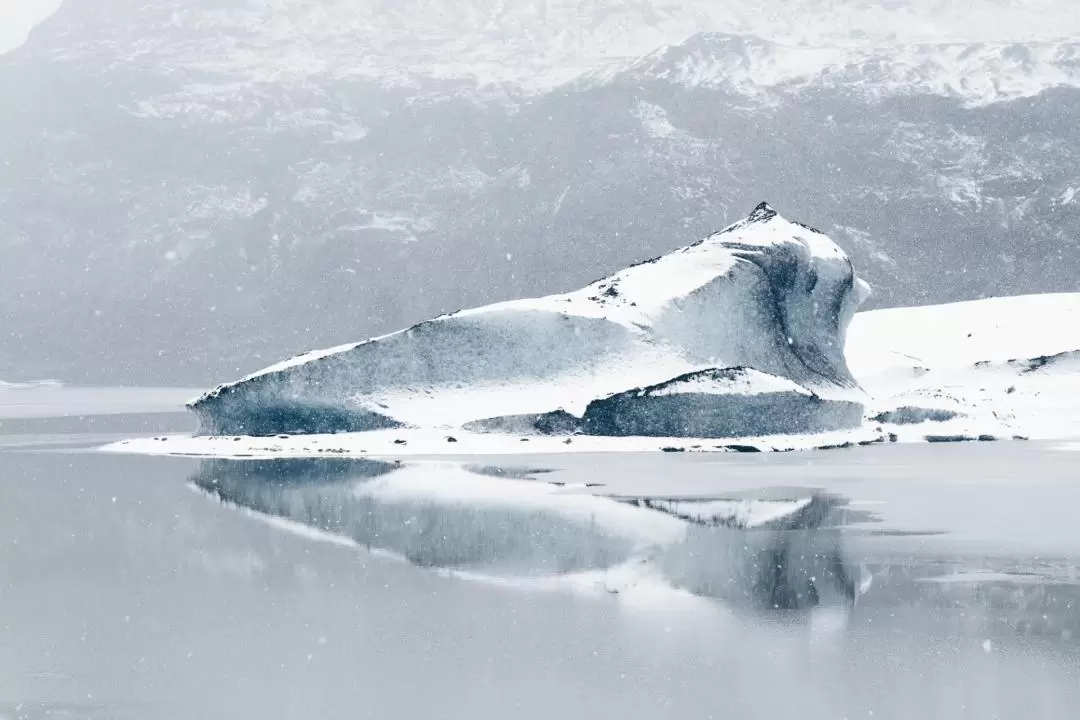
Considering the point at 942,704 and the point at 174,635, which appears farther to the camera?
the point at 174,635

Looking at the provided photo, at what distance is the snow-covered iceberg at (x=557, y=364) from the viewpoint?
18.7 meters

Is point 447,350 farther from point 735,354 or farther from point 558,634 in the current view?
point 558,634

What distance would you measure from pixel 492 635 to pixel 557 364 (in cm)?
1232

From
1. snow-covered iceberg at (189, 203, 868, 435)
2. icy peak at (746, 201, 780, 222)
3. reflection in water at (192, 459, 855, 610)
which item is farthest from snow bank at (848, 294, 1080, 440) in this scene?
reflection in water at (192, 459, 855, 610)

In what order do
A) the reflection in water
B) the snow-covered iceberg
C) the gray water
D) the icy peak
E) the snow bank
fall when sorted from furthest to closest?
the icy peak
the snow bank
the snow-covered iceberg
the reflection in water
the gray water

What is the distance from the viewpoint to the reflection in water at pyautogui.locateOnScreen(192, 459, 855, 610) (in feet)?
27.4

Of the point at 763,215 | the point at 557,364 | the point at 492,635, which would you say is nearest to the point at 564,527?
the point at 492,635

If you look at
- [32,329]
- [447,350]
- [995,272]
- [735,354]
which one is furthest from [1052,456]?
[32,329]

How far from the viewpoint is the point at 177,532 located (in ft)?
34.0

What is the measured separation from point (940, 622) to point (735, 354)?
42.0 ft

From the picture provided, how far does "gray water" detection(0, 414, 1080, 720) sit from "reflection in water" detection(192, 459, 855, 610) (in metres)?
0.27

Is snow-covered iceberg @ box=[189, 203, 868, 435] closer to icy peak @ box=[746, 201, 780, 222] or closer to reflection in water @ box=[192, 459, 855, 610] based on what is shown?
icy peak @ box=[746, 201, 780, 222]

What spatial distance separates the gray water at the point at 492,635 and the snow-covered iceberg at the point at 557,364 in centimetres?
790

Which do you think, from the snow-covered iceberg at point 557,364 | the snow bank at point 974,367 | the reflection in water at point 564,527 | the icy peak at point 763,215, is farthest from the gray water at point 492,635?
the icy peak at point 763,215
